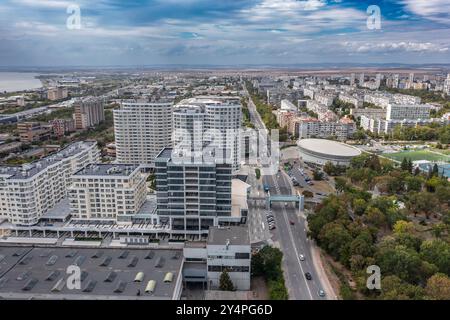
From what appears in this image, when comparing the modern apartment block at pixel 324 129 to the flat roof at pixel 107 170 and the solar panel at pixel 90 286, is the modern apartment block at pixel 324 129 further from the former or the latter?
the solar panel at pixel 90 286

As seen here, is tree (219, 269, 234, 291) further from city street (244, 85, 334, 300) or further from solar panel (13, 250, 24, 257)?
solar panel (13, 250, 24, 257)

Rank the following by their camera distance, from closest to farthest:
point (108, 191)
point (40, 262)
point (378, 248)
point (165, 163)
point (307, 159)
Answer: point (40, 262)
point (378, 248)
point (165, 163)
point (108, 191)
point (307, 159)

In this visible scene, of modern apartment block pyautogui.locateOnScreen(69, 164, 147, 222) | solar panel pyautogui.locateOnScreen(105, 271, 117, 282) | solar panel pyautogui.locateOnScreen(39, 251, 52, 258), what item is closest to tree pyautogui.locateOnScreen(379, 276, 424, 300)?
solar panel pyautogui.locateOnScreen(105, 271, 117, 282)

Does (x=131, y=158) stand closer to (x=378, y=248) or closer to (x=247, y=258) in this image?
(x=247, y=258)

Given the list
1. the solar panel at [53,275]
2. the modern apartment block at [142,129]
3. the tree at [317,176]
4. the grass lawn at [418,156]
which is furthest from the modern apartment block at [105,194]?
the grass lawn at [418,156]

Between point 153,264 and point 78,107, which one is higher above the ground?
point 78,107
